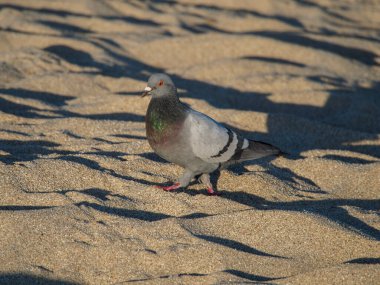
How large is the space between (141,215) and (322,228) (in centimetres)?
110

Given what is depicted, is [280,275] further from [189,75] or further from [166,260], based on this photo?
[189,75]

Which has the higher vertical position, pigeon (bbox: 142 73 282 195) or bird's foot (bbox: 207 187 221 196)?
pigeon (bbox: 142 73 282 195)

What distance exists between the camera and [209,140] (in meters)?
4.54

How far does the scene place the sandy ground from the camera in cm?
357

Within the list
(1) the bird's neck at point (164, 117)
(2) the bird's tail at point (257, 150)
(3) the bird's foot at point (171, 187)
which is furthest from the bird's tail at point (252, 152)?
(1) the bird's neck at point (164, 117)

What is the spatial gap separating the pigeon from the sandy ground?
0.67ft

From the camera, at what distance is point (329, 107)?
713cm

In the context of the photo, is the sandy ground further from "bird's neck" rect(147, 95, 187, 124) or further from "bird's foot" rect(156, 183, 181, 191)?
"bird's neck" rect(147, 95, 187, 124)

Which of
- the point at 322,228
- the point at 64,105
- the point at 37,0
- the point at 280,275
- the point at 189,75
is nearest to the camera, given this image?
the point at 280,275

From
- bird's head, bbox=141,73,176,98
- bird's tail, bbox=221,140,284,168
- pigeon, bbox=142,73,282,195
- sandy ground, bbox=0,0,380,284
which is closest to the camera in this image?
sandy ground, bbox=0,0,380,284

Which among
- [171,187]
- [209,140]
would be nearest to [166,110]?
[209,140]

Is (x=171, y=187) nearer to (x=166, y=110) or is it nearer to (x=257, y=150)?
(x=166, y=110)

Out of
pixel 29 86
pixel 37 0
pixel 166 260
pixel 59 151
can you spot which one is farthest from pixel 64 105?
pixel 37 0

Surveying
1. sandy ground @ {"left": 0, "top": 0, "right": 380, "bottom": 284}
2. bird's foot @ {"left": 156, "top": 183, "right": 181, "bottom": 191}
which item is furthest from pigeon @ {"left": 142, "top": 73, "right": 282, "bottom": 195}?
sandy ground @ {"left": 0, "top": 0, "right": 380, "bottom": 284}
